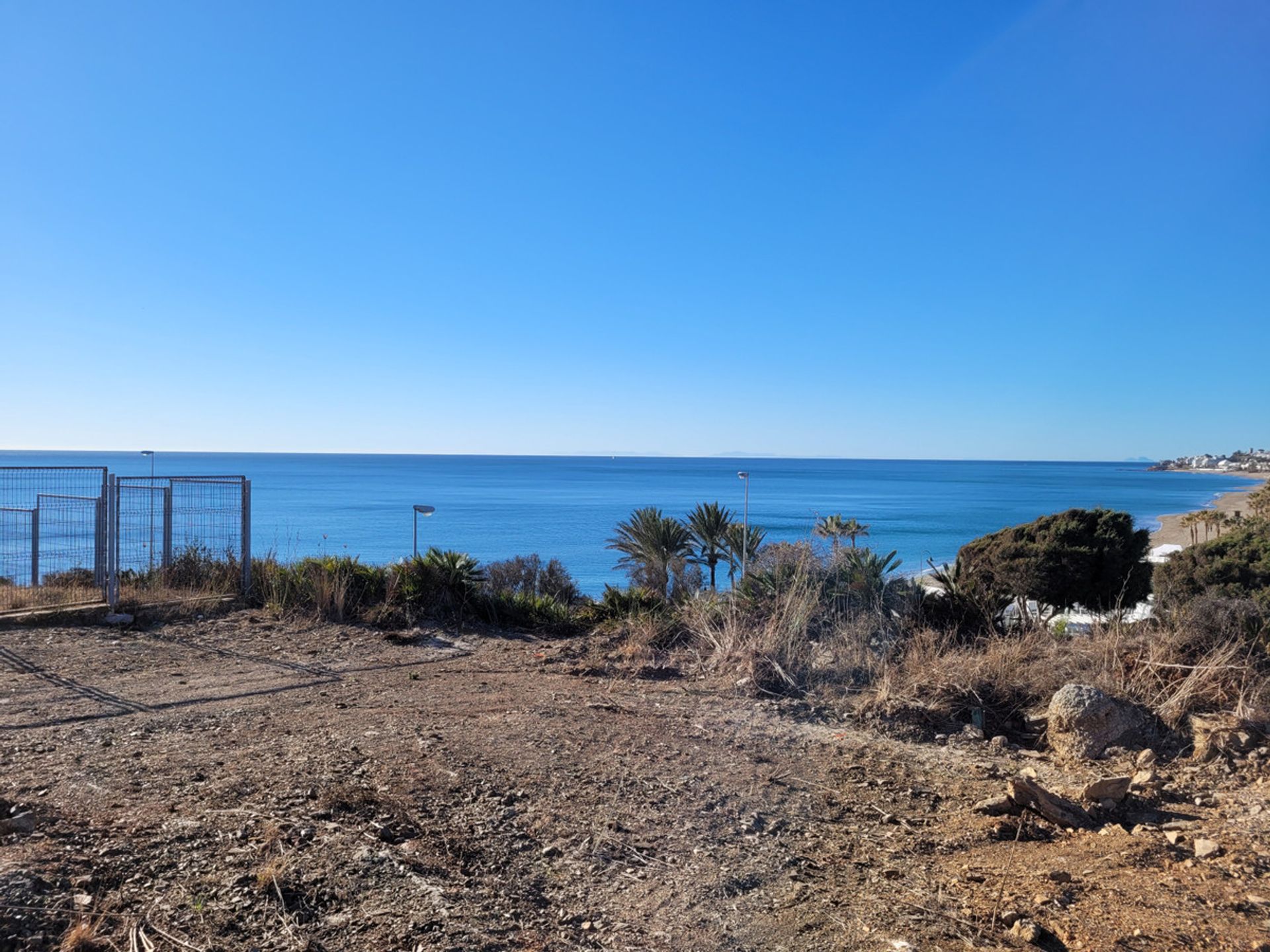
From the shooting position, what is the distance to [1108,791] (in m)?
5.41

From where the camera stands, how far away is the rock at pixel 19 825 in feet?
13.9

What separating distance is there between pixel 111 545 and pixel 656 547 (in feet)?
44.0

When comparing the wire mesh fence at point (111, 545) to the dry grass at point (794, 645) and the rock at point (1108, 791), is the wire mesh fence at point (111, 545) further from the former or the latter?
the rock at point (1108, 791)

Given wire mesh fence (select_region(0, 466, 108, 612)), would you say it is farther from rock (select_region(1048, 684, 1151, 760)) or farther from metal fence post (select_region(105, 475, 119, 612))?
rock (select_region(1048, 684, 1151, 760))

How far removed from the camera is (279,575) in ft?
42.6

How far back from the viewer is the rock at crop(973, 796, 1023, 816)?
5.27 m

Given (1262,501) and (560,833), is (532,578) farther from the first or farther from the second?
(1262,501)

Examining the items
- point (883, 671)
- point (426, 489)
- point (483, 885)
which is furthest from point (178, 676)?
point (426, 489)

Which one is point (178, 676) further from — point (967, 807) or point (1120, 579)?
point (1120, 579)

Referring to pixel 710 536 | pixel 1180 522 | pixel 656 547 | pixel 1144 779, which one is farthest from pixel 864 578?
pixel 1180 522

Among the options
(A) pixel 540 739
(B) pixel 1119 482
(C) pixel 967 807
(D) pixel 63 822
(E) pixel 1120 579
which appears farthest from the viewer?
(B) pixel 1119 482

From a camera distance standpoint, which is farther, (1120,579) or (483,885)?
(1120,579)

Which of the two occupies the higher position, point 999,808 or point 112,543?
point 112,543

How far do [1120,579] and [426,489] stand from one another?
373 ft
